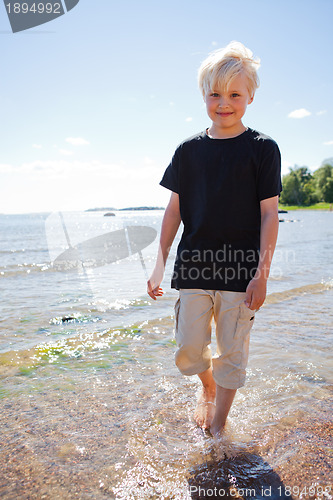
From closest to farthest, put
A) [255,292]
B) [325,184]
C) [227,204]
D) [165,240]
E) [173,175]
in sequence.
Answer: [255,292] → [227,204] → [173,175] → [165,240] → [325,184]

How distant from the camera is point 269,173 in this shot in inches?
87.2

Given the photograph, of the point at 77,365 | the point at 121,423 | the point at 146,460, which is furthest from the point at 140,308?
the point at 146,460

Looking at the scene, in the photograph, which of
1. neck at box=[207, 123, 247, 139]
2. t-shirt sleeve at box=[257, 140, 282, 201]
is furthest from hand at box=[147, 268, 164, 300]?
neck at box=[207, 123, 247, 139]

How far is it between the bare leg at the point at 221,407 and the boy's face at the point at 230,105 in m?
1.59

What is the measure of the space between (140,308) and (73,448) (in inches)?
155

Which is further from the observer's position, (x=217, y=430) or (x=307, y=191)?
(x=307, y=191)

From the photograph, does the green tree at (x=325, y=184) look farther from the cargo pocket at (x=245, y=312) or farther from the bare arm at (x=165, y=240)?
the cargo pocket at (x=245, y=312)

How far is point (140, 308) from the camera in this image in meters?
6.27

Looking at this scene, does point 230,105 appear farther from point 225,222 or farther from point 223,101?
point 225,222

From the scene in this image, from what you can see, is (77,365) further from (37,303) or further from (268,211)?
(37,303)

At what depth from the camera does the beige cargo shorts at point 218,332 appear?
234 centimetres

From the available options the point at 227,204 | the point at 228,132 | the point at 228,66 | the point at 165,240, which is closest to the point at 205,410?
the point at 165,240

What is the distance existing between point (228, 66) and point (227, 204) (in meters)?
0.78

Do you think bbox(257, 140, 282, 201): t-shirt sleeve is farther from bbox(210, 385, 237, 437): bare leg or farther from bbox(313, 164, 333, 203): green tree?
bbox(313, 164, 333, 203): green tree
